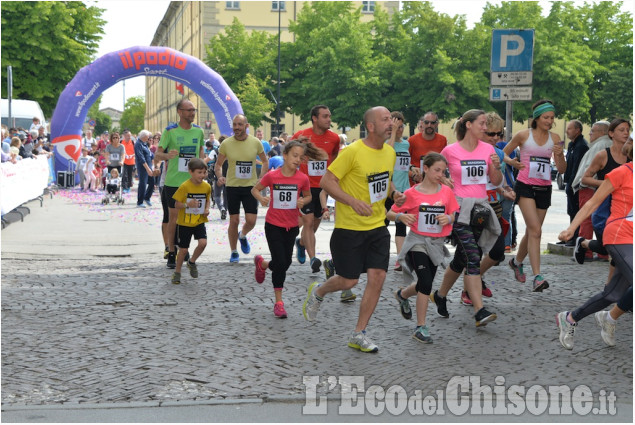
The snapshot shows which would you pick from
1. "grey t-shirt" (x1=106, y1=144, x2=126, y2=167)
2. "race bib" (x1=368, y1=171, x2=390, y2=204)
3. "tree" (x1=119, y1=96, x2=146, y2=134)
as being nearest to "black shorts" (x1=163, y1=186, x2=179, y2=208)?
"race bib" (x1=368, y1=171, x2=390, y2=204)

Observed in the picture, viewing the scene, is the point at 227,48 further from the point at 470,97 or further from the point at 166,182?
the point at 166,182

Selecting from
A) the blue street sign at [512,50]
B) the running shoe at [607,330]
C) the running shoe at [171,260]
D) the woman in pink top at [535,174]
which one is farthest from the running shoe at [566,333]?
the blue street sign at [512,50]

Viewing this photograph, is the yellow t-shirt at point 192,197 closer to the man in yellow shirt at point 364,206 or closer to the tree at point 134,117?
the man in yellow shirt at point 364,206

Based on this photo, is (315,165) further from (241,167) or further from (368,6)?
(368,6)

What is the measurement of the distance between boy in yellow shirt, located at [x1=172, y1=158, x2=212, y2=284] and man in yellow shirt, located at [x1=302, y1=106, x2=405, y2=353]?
3.24 meters

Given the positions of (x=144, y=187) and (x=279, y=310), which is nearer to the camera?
(x=279, y=310)

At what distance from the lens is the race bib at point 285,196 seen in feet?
27.6

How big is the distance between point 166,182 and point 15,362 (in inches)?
198

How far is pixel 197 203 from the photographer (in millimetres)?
10039

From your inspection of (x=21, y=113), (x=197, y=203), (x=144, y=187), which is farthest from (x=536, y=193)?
(x=21, y=113)

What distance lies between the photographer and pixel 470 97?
56875 mm

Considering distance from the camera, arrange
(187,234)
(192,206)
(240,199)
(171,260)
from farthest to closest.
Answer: (240,199) < (171,260) < (187,234) < (192,206)

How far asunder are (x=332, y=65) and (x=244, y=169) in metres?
48.8

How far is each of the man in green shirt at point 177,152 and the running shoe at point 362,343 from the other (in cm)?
448
